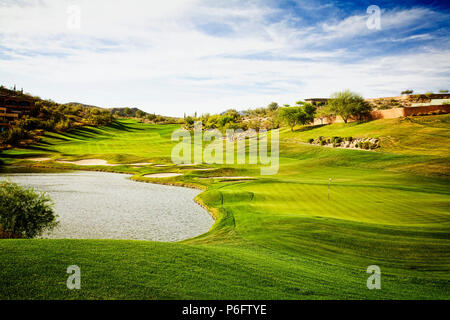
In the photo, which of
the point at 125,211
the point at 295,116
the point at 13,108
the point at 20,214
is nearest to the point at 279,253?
the point at 20,214

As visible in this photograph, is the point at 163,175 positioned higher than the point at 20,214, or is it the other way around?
the point at 20,214

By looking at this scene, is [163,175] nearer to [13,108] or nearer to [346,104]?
[346,104]

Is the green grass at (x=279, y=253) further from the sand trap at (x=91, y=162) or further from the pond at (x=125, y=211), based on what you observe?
the sand trap at (x=91, y=162)

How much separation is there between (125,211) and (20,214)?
10.4m

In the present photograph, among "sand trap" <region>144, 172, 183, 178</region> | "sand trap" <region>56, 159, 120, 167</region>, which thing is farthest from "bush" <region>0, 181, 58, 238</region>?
"sand trap" <region>56, 159, 120, 167</region>

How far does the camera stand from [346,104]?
78.6 meters

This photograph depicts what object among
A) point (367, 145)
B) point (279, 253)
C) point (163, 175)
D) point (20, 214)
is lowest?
point (163, 175)

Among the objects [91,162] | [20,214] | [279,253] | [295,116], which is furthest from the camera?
[295,116]

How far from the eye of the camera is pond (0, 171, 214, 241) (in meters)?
18.9

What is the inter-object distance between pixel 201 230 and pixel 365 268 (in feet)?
37.5

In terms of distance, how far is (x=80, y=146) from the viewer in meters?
72.9
